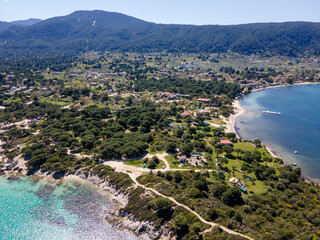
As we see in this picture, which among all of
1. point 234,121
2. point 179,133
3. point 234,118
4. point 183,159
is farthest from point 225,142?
point 234,118

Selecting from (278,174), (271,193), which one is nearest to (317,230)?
(271,193)

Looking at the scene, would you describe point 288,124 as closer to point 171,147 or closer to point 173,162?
point 171,147

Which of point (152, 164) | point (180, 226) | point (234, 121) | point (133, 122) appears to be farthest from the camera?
point (234, 121)

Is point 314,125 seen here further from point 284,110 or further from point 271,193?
point 271,193

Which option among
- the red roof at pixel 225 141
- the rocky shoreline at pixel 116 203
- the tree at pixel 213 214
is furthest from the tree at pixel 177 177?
the red roof at pixel 225 141

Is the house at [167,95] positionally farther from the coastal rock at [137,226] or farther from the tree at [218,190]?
the coastal rock at [137,226]
